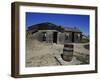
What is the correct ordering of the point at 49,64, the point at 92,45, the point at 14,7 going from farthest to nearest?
1. the point at 92,45
2. the point at 49,64
3. the point at 14,7

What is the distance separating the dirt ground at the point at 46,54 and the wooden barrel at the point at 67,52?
0.03 meters

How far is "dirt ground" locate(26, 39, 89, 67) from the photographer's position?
6.32 feet

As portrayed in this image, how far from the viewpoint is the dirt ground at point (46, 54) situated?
1.93 m

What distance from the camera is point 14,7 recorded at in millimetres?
1853

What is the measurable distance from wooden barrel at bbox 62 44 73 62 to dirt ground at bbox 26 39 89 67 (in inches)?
1.1

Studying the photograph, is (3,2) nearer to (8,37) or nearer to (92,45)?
(8,37)

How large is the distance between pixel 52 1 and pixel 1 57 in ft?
2.26

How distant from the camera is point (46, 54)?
199 centimetres

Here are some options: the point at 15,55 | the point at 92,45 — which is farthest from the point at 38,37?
the point at 92,45

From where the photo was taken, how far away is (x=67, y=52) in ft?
6.81

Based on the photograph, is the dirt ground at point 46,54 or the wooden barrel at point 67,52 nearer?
the dirt ground at point 46,54

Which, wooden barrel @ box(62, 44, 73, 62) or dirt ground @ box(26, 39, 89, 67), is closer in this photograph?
dirt ground @ box(26, 39, 89, 67)

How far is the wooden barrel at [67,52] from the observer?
81.1 inches

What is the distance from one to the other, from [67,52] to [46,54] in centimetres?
21
